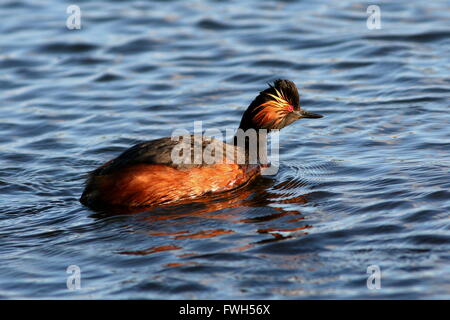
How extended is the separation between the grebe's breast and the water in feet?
0.71

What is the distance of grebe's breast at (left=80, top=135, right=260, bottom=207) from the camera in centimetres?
893

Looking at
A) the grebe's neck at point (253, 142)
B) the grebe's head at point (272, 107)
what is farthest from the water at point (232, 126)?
the grebe's head at point (272, 107)

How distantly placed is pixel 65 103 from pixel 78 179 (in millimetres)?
3568

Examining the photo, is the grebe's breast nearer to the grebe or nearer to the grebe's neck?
the grebe

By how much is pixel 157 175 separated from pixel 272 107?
214 centimetres

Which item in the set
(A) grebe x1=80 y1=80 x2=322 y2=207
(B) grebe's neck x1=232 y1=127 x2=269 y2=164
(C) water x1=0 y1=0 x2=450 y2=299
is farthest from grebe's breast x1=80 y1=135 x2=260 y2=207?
(B) grebe's neck x1=232 y1=127 x2=269 y2=164

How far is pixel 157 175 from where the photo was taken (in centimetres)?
894

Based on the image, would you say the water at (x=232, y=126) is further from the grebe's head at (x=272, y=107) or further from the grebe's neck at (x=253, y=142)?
the grebe's head at (x=272, y=107)

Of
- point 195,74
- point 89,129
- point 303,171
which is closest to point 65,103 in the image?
point 89,129

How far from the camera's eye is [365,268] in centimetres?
720

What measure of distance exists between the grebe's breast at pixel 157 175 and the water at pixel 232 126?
0.71 ft

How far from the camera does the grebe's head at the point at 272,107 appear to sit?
33.7ft

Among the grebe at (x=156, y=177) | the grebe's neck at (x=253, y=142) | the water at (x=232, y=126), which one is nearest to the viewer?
the water at (x=232, y=126)

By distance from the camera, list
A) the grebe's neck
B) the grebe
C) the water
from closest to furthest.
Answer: the water, the grebe, the grebe's neck
